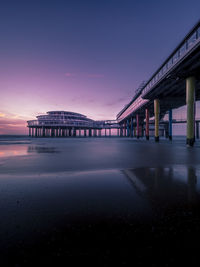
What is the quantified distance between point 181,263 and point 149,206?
950 millimetres

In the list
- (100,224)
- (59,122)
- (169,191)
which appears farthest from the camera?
(59,122)

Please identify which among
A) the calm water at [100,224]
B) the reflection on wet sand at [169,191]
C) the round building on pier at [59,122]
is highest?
the round building on pier at [59,122]

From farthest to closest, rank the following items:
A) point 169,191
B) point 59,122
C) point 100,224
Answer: point 59,122, point 169,191, point 100,224

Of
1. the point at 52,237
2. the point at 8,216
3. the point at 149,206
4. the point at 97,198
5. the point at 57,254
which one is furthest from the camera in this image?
the point at 97,198

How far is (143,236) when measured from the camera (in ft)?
4.22

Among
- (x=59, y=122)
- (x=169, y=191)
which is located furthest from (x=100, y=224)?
(x=59, y=122)

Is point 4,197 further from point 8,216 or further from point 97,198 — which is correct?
point 97,198

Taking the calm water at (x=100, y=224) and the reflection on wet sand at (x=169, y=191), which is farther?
the reflection on wet sand at (x=169, y=191)

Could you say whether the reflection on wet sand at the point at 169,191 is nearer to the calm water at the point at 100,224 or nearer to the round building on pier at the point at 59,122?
the calm water at the point at 100,224

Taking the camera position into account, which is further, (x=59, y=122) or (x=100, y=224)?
(x=59, y=122)

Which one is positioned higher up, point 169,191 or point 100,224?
point 100,224

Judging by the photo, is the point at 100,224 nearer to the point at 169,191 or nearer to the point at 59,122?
the point at 169,191

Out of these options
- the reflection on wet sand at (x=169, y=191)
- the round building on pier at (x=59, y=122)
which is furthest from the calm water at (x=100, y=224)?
the round building on pier at (x=59, y=122)

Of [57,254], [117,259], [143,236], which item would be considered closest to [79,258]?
[57,254]
